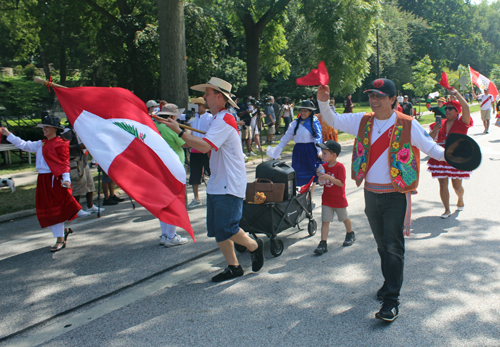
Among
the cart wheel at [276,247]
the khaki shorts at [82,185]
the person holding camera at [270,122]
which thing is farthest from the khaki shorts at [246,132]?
the cart wheel at [276,247]

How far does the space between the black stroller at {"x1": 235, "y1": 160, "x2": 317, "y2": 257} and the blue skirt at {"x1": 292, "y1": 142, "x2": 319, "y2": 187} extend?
4.81ft

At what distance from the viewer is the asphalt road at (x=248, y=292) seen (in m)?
3.64

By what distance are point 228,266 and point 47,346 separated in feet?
6.33

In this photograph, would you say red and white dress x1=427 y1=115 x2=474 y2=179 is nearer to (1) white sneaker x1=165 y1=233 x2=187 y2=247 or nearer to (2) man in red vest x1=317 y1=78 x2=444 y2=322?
(2) man in red vest x1=317 y1=78 x2=444 y2=322

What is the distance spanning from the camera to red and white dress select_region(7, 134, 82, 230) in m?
5.93

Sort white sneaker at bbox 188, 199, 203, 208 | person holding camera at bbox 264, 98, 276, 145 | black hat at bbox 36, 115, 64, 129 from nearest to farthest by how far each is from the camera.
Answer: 1. black hat at bbox 36, 115, 64, 129
2. white sneaker at bbox 188, 199, 203, 208
3. person holding camera at bbox 264, 98, 276, 145

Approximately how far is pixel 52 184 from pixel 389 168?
439 cm

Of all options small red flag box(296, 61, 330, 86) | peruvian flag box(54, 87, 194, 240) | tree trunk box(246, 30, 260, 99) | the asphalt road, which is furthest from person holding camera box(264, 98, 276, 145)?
small red flag box(296, 61, 330, 86)

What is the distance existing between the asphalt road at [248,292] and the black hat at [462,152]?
1319 mm

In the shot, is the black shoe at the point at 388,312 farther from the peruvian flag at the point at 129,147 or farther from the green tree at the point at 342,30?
the green tree at the point at 342,30

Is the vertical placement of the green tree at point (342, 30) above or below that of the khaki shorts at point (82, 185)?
above

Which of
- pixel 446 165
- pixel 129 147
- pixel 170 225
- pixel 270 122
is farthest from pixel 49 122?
pixel 270 122

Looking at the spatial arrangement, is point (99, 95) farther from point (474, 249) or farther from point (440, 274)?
point (474, 249)

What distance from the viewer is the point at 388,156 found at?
3.86 meters
